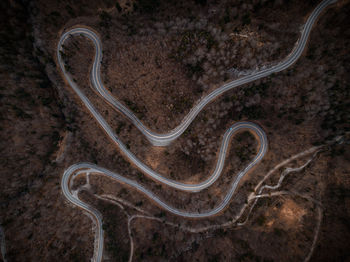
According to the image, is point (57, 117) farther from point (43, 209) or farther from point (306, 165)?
point (306, 165)

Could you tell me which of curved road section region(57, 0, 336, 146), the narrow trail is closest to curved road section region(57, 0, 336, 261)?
curved road section region(57, 0, 336, 146)

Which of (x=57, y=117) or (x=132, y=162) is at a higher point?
(x=57, y=117)

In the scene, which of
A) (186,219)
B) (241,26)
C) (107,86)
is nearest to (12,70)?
(107,86)

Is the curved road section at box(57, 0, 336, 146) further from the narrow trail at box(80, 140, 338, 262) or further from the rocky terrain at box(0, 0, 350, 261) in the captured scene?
the narrow trail at box(80, 140, 338, 262)

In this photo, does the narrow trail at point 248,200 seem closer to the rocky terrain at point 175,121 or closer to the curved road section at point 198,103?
the rocky terrain at point 175,121

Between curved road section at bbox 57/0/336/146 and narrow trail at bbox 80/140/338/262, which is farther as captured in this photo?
narrow trail at bbox 80/140/338/262

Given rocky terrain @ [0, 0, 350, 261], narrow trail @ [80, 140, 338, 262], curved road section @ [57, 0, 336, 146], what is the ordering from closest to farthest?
rocky terrain @ [0, 0, 350, 261] < curved road section @ [57, 0, 336, 146] < narrow trail @ [80, 140, 338, 262]

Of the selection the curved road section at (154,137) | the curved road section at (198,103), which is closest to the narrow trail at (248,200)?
the curved road section at (154,137)
